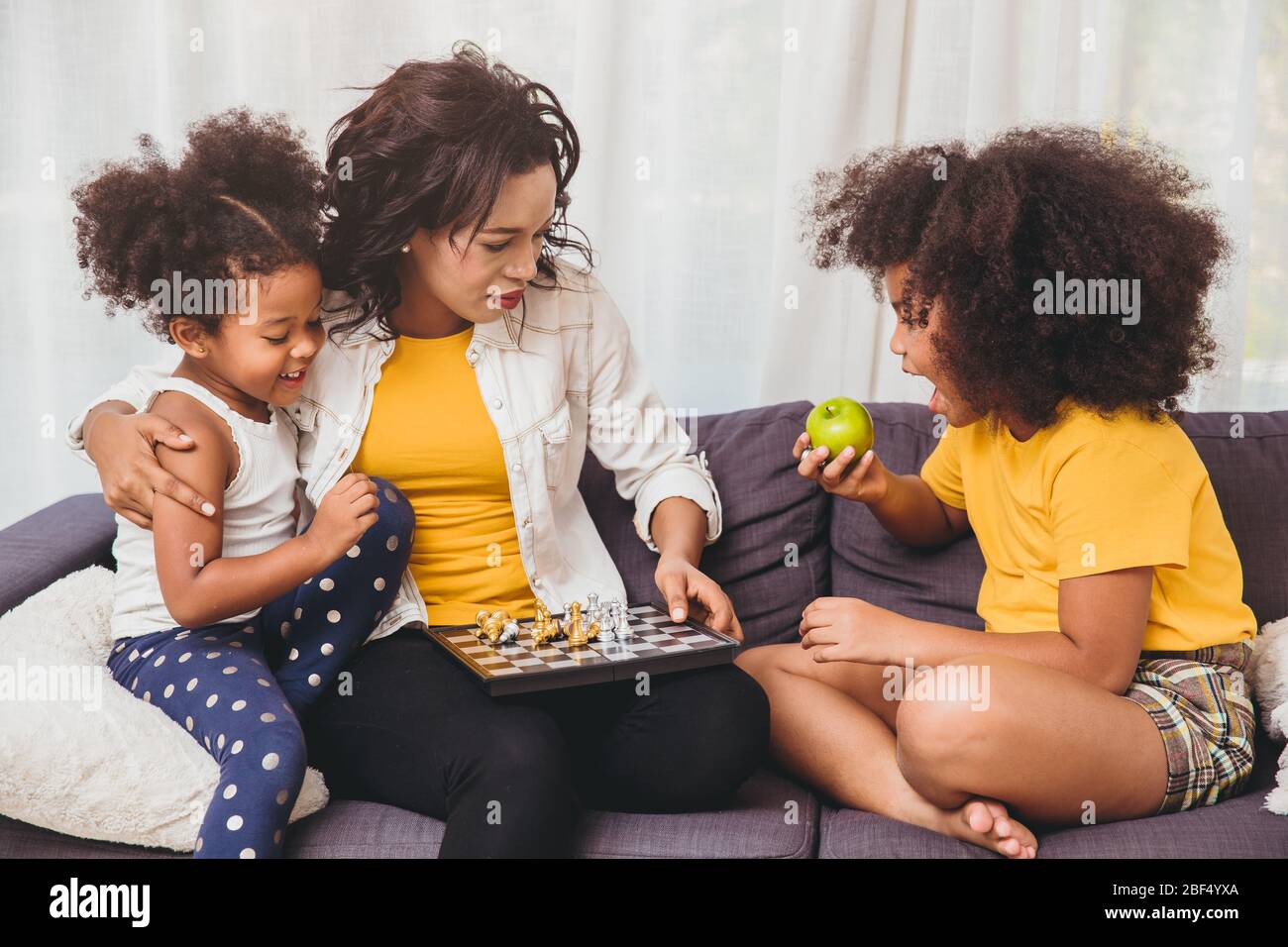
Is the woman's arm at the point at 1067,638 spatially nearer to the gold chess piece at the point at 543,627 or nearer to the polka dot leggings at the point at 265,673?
the gold chess piece at the point at 543,627

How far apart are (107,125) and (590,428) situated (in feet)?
3.94

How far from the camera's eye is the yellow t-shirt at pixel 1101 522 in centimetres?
133

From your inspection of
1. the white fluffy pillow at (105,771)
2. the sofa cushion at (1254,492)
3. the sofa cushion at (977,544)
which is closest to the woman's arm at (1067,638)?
the sofa cushion at (977,544)

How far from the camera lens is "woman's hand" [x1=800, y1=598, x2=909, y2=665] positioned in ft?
4.62

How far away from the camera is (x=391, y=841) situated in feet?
4.42

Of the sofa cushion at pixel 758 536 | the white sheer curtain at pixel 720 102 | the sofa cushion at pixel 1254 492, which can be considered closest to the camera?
the sofa cushion at pixel 1254 492

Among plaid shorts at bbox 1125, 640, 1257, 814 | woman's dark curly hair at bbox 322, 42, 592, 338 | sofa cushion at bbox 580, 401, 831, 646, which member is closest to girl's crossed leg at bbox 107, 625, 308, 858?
woman's dark curly hair at bbox 322, 42, 592, 338

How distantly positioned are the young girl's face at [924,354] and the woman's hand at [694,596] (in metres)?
0.39

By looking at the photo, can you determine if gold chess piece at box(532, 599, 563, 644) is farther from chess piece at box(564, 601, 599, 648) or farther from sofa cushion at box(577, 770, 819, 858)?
sofa cushion at box(577, 770, 819, 858)

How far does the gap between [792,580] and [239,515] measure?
0.86 m

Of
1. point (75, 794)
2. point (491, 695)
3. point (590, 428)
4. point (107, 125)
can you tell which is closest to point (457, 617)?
point (491, 695)

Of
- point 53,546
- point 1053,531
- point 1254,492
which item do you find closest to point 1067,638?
point 1053,531

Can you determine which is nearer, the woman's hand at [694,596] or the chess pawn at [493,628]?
the chess pawn at [493,628]
